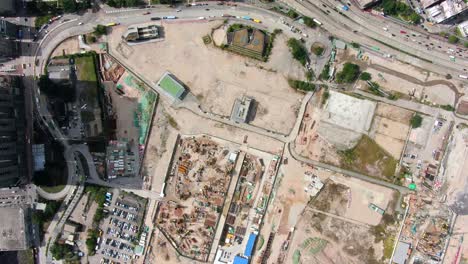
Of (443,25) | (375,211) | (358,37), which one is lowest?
(375,211)

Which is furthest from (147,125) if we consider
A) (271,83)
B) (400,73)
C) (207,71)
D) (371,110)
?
(400,73)

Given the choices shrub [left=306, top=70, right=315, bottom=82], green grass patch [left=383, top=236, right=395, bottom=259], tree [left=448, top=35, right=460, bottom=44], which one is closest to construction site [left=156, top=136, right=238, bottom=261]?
shrub [left=306, top=70, right=315, bottom=82]

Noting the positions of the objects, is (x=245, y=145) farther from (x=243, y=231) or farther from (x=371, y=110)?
(x=371, y=110)

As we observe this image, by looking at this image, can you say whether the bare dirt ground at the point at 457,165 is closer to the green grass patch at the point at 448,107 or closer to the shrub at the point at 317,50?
the green grass patch at the point at 448,107

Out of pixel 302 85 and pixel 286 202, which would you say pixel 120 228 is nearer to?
pixel 286 202

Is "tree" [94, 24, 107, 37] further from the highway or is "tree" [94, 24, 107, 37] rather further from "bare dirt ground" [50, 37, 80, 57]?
the highway

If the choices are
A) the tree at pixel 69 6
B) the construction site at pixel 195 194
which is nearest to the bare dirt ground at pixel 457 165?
the construction site at pixel 195 194
